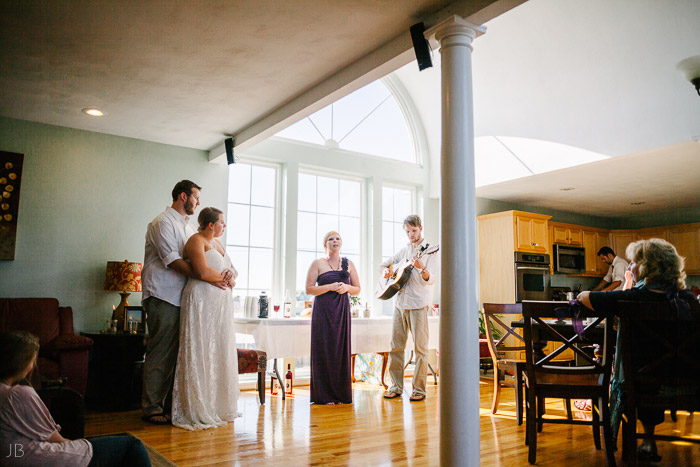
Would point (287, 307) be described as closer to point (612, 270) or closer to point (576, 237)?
point (576, 237)

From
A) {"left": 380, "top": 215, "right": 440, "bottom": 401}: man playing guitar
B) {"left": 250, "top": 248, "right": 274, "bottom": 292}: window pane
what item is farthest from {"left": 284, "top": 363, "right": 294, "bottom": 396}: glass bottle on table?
{"left": 250, "top": 248, "right": 274, "bottom": 292}: window pane

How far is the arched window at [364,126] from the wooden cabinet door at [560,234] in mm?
2683

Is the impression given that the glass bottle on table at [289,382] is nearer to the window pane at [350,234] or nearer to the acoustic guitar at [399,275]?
the acoustic guitar at [399,275]

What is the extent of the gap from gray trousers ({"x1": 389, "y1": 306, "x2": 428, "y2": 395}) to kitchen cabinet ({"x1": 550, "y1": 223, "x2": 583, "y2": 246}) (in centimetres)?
418

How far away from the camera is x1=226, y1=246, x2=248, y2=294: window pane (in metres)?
5.76

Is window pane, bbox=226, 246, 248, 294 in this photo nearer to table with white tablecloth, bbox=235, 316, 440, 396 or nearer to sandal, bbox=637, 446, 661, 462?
table with white tablecloth, bbox=235, 316, 440, 396

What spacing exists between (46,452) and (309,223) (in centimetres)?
479

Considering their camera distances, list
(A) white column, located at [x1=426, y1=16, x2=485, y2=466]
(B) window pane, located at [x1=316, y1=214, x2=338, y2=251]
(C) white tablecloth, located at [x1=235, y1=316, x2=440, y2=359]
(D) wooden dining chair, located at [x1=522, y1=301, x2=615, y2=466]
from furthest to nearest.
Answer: (B) window pane, located at [x1=316, y1=214, x2=338, y2=251], (C) white tablecloth, located at [x1=235, y1=316, x2=440, y2=359], (D) wooden dining chair, located at [x1=522, y1=301, x2=615, y2=466], (A) white column, located at [x1=426, y1=16, x2=485, y2=466]

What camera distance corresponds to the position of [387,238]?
6859 millimetres

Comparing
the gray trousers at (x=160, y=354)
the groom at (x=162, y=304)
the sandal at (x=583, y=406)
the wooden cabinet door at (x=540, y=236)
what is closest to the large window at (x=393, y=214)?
the wooden cabinet door at (x=540, y=236)

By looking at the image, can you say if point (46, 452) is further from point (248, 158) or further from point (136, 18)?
point (248, 158)

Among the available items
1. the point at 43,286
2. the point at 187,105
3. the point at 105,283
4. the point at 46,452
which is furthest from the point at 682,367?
the point at 43,286

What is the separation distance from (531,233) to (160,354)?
5.39m

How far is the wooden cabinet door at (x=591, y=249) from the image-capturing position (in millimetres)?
8641
